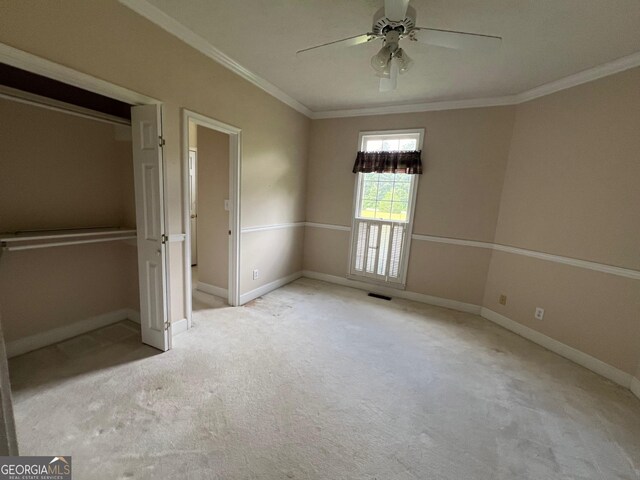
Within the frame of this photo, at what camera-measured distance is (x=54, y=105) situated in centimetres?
198

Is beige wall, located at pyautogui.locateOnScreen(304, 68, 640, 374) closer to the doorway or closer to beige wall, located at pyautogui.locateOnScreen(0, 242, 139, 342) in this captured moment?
the doorway

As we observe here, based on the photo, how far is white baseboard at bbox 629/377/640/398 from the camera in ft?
6.81

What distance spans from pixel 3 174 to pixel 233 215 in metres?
1.74

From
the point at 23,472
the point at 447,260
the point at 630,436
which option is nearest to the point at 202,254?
the point at 23,472

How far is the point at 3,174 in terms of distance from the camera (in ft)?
6.31

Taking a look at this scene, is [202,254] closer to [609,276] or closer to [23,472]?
[23,472]

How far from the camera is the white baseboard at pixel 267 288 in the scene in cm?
334

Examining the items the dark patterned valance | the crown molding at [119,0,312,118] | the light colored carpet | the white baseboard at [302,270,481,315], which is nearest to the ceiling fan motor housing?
the crown molding at [119,0,312,118]

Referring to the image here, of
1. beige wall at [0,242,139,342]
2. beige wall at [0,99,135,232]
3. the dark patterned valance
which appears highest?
the dark patterned valance

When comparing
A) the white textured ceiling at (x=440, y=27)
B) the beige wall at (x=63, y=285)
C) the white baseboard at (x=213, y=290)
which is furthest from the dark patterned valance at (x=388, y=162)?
the beige wall at (x=63, y=285)

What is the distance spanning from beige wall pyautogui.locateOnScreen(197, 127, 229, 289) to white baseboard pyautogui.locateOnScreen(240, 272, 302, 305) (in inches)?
13.2

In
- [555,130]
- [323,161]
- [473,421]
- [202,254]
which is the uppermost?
[555,130]

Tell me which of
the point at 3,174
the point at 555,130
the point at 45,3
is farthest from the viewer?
the point at 555,130

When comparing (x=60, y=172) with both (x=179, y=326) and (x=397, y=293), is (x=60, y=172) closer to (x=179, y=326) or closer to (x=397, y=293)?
(x=179, y=326)
